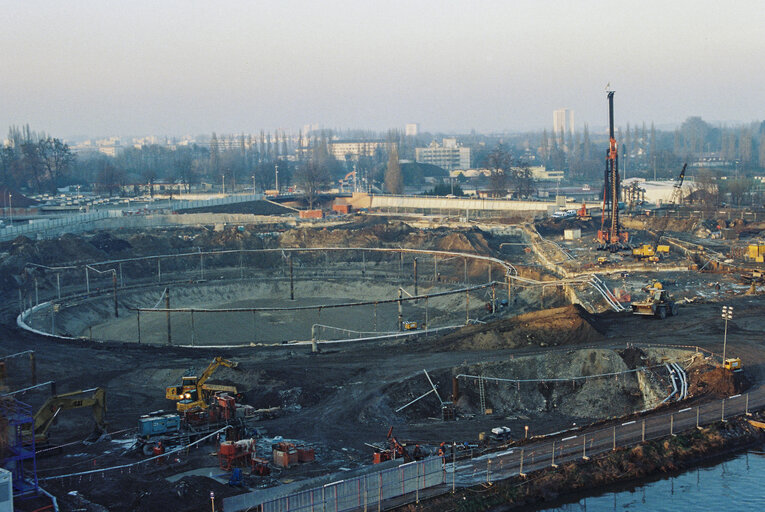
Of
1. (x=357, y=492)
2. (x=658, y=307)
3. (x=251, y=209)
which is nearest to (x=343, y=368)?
(x=357, y=492)

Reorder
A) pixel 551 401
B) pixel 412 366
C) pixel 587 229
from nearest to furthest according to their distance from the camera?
pixel 551 401, pixel 412 366, pixel 587 229

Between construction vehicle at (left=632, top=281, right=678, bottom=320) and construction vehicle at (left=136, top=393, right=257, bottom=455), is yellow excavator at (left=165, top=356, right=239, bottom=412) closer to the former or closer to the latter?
construction vehicle at (left=136, top=393, right=257, bottom=455)

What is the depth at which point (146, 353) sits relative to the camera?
32.9m

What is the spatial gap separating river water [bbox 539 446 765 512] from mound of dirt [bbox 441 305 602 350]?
32.5 feet

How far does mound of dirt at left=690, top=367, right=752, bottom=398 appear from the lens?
80.6 ft

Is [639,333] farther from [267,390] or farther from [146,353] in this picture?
[146,353]

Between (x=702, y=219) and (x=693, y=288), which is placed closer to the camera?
(x=693, y=288)

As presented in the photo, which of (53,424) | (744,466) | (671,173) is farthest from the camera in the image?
(671,173)

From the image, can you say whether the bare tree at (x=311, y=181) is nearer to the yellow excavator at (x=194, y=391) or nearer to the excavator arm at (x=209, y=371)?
the excavator arm at (x=209, y=371)

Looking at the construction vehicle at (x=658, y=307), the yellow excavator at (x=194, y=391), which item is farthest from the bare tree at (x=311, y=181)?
the yellow excavator at (x=194, y=391)

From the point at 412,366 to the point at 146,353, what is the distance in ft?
36.6

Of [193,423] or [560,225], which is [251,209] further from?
[193,423]

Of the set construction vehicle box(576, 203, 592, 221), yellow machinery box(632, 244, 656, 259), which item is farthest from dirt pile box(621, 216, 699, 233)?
yellow machinery box(632, 244, 656, 259)

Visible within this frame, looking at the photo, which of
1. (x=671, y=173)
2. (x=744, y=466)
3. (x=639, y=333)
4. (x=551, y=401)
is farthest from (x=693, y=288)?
(x=671, y=173)
